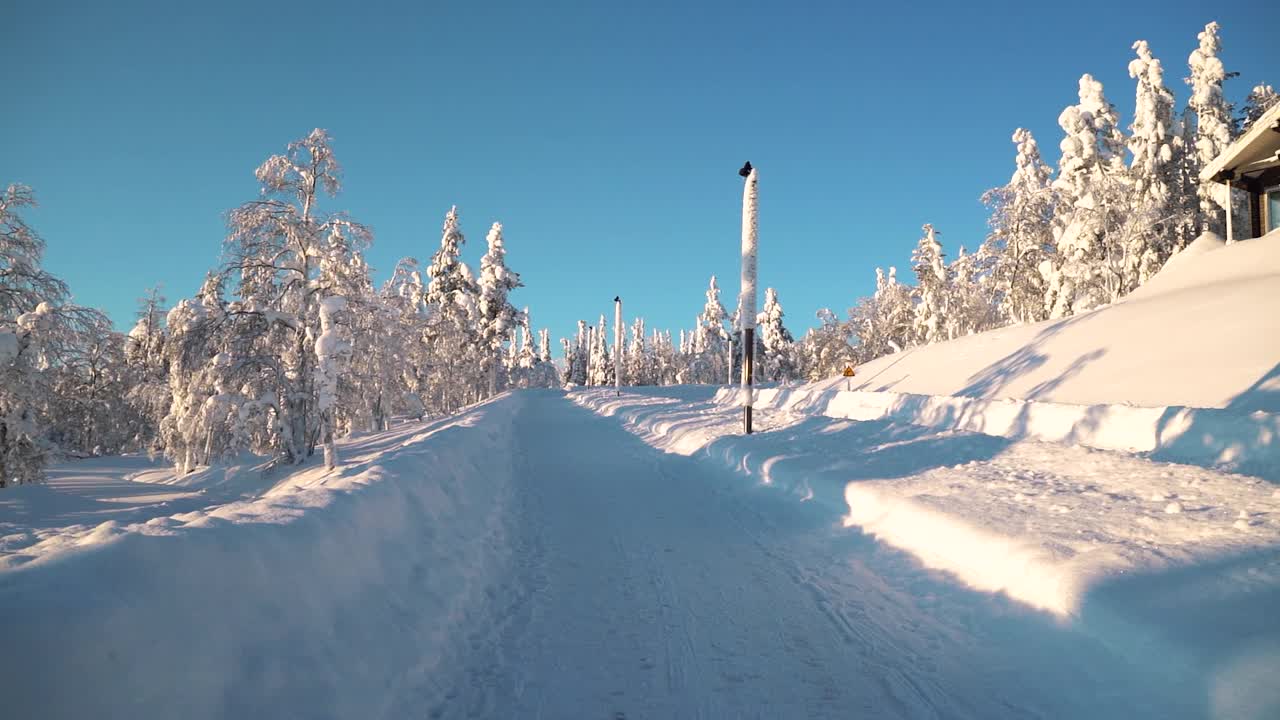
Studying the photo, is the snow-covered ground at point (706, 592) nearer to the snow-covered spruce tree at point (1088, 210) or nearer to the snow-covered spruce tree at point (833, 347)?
the snow-covered spruce tree at point (1088, 210)

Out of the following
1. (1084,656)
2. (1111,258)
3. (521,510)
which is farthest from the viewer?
(1111,258)

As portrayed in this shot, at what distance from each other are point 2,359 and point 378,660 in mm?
16999

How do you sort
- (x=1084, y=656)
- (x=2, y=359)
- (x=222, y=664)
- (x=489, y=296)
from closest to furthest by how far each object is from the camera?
(x=222, y=664) → (x=1084, y=656) → (x=2, y=359) → (x=489, y=296)

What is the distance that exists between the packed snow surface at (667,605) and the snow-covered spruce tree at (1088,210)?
27108mm

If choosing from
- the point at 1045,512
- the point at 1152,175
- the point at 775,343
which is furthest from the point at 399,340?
the point at 775,343

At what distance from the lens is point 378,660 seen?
3762 millimetres

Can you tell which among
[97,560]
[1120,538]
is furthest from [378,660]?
[1120,538]

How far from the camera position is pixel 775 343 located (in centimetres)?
7050

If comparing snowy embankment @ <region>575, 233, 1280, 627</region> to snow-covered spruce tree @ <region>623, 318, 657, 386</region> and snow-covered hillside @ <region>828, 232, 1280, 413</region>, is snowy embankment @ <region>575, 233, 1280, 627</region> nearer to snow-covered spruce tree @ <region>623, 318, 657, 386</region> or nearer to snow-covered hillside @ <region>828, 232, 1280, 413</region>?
snow-covered hillside @ <region>828, 232, 1280, 413</region>

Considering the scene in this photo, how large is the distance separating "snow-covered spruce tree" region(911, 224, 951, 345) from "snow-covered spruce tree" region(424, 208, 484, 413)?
117 feet

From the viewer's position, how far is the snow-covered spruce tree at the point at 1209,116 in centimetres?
2905

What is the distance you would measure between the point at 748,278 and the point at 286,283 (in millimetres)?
13019

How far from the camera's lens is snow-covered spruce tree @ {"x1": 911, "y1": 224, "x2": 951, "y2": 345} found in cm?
4541

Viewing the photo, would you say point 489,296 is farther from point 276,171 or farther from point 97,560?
point 97,560
